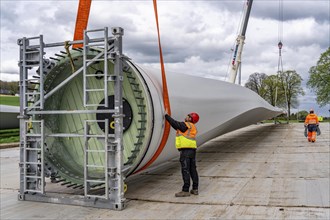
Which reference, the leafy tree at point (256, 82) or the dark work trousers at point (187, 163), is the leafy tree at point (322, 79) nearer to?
the leafy tree at point (256, 82)

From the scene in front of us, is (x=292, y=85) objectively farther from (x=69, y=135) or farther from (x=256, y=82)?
(x=69, y=135)

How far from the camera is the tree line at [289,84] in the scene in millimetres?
47438

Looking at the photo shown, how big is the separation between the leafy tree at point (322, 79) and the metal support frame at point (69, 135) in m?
46.4

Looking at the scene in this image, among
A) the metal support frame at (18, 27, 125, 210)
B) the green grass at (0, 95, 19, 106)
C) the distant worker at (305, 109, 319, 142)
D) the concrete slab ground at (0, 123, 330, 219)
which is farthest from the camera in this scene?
the green grass at (0, 95, 19, 106)

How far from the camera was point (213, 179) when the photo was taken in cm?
828

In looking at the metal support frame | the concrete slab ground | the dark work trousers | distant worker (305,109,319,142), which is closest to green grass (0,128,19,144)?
the concrete slab ground

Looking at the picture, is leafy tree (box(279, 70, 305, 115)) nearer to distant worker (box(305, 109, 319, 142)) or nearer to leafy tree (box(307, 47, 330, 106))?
leafy tree (box(307, 47, 330, 106))

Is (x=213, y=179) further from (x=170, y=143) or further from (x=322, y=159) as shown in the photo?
(x=322, y=159)

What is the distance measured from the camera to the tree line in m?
47.4

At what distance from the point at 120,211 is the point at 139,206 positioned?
396 millimetres

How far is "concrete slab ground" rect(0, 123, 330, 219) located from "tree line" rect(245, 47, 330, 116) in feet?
131

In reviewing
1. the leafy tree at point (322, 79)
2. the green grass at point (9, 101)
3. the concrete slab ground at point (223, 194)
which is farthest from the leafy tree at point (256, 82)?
the concrete slab ground at point (223, 194)

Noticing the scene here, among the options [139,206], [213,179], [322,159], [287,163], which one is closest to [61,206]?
[139,206]

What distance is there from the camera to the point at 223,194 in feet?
22.2
